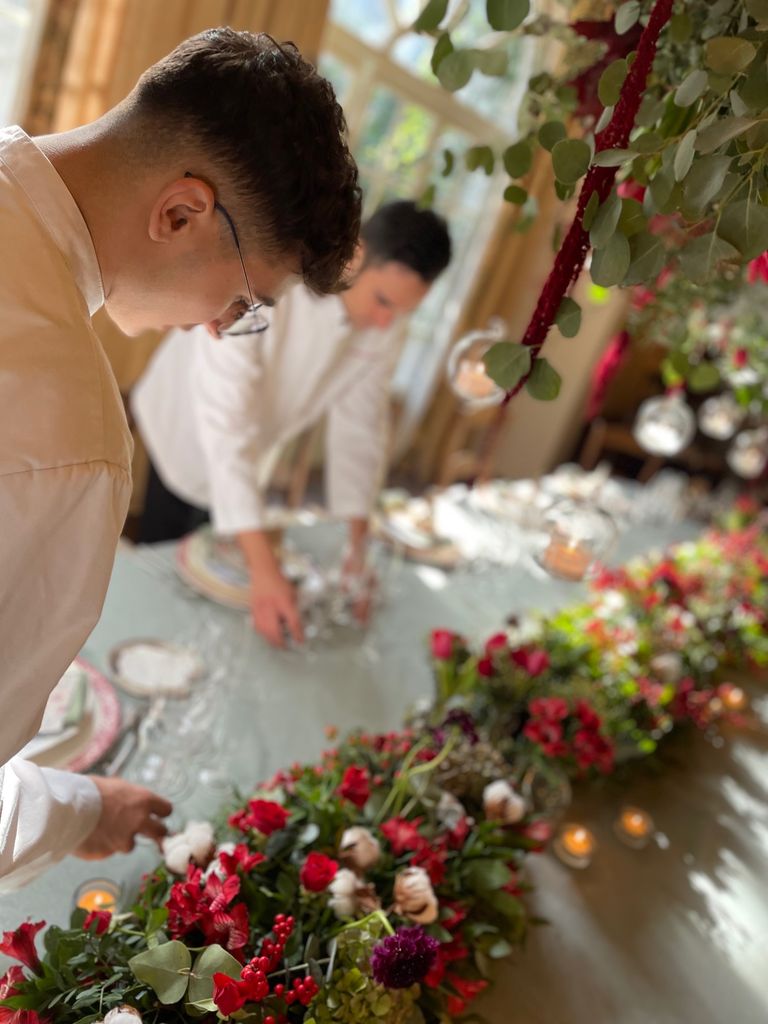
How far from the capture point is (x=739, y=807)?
180 cm

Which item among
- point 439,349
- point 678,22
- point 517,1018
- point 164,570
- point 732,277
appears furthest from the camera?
point 439,349

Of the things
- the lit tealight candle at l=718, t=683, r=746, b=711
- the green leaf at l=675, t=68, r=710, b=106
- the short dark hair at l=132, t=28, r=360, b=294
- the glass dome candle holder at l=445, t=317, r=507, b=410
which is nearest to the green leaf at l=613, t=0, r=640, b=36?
the green leaf at l=675, t=68, r=710, b=106

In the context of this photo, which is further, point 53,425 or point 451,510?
point 451,510

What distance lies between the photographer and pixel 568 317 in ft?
2.97

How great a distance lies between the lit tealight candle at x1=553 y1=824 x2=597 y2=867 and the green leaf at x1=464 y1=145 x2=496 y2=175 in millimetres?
1117

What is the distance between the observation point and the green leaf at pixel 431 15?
3.18ft

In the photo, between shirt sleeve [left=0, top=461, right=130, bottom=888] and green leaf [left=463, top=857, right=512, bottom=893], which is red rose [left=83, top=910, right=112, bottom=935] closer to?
shirt sleeve [left=0, top=461, right=130, bottom=888]

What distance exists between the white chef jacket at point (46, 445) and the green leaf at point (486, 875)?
655 mm

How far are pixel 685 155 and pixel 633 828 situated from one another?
4.05 feet

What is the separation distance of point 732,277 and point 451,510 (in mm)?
1452

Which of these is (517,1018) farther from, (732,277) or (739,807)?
(732,277)

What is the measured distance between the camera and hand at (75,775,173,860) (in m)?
1.01

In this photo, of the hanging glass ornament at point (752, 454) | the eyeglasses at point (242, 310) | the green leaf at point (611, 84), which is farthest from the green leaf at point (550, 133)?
the hanging glass ornament at point (752, 454)

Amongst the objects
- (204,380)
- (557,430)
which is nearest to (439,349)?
(557,430)
